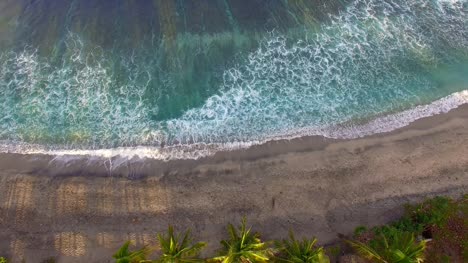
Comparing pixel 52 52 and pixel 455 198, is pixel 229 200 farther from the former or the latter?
pixel 52 52

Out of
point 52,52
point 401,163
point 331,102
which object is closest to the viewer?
point 401,163

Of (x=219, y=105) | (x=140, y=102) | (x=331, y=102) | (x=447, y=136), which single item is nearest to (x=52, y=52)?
(x=140, y=102)

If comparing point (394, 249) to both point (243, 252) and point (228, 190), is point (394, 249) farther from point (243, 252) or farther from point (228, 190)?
point (228, 190)

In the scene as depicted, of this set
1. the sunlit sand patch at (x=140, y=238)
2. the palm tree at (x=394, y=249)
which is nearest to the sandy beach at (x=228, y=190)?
the sunlit sand patch at (x=140, y=238)

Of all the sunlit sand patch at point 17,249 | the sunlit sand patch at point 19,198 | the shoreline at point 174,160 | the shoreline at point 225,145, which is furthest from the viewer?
the shoreline at point 225,145

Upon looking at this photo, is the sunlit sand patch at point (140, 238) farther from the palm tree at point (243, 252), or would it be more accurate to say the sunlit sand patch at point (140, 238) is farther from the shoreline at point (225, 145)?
the shoreline at point (225, 145)

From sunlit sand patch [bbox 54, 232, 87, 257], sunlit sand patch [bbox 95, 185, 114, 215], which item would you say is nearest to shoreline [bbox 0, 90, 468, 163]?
sunlit sand patch [bbox 95, 185, 114, 215]
